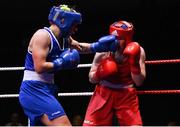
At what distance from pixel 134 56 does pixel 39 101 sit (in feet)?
1.93

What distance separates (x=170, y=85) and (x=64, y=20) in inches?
163

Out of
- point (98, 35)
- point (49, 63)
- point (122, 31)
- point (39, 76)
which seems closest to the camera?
point (49, 63)

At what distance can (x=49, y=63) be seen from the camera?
8.50ft

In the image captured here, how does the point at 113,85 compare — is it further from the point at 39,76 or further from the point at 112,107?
the point at 39,76

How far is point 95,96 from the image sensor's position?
2.86 m

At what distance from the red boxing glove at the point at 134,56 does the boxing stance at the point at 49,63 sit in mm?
119

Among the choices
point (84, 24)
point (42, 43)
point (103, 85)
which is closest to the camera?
point (42, 43)

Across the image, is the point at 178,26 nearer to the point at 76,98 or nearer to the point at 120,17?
the point at 120,17

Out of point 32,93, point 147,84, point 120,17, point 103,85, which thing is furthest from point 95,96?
point 120,17

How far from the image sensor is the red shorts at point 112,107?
2.77 meters

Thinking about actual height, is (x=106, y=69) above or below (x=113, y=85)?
above

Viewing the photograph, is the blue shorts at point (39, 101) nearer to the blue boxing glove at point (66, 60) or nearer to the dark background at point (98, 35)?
the blue boxing glove at point (66, 60)

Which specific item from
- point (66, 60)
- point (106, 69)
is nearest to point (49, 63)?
point (66, 60)

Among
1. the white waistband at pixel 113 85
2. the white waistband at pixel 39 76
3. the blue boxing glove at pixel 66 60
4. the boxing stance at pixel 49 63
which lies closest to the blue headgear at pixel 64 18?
the boxing stance at pixel 49 63
